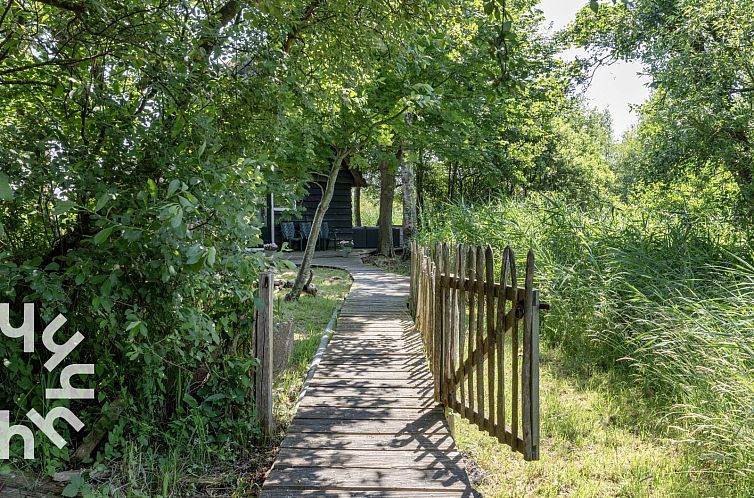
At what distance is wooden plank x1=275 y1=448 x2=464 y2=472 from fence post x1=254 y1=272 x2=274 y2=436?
435mm

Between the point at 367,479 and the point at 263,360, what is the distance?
4.01 feet

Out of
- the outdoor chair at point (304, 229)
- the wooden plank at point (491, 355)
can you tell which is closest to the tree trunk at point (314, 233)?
the wooden plank at point (491, 355)

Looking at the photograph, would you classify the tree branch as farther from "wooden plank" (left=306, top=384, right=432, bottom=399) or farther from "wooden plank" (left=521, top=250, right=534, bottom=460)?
"wooden plank" (left=306, top=384, right=432, bottom=399)

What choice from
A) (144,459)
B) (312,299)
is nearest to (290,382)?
(144,459)

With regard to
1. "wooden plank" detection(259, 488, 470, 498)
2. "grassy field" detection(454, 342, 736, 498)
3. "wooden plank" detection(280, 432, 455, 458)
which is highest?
"wooden plank" detection(280, 432, 455, 458)

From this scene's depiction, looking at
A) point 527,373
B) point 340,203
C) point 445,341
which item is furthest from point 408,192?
point 527,373

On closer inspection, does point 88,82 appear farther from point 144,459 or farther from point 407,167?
point 407,167

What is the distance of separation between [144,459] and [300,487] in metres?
1.12

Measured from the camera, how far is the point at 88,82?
3461 millimetres

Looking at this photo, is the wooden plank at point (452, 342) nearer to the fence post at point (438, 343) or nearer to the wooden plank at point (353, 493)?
the fence post at point (438, 343)

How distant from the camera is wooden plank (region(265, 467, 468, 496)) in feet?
9.73

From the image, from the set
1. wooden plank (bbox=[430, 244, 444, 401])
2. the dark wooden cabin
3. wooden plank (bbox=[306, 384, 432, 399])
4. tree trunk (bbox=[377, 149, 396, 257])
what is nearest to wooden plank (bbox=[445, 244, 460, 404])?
wooden plank (bbox=[430, 244, 444, 401])

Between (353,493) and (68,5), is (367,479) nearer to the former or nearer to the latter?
(353,493)

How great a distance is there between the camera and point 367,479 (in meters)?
3.06
